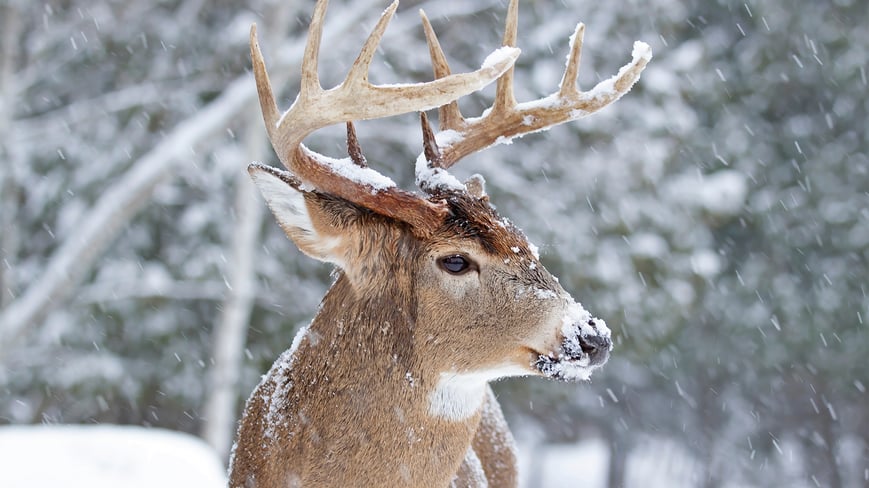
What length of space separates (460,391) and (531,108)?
1.19m

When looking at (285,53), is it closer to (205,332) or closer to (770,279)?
(205,332)

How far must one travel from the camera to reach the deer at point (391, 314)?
9.44 ft

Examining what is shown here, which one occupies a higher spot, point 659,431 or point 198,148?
point 198,148

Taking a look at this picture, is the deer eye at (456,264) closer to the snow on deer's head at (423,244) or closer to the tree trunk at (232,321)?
the snow on deer's head at (423,244)

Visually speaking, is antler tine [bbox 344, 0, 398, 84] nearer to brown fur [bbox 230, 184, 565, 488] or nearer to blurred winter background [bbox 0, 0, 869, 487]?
brown fur [bbox 230, 184, 565, 488]

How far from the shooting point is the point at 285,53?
10.6 metres

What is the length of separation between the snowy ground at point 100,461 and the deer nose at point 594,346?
10.5 ft

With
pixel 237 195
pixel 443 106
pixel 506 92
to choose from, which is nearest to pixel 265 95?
pixel 443 106

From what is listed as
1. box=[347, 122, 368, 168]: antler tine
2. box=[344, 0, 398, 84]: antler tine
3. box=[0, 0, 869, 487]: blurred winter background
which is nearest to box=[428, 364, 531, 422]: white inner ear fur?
box=[347, 122, 368, 168]: antler tine

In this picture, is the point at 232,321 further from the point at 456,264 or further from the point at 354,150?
the point at 456,264

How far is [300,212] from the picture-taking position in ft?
9.71

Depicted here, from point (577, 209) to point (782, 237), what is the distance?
23.6 ft

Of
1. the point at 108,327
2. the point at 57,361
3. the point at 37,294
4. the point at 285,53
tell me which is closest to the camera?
the point at 37,294

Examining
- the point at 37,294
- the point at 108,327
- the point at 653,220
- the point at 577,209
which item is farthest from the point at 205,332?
the point at 653,220
